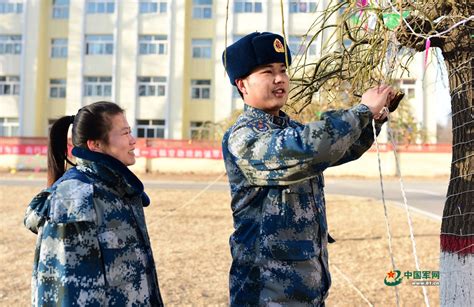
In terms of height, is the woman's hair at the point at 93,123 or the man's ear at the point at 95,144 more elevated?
the woman's hair at the point at 93,123

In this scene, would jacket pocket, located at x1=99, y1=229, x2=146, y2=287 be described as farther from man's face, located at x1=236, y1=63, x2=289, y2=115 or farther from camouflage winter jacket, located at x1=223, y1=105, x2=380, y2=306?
man's face, located at x1=236, y1=63, x2=289, y2=115

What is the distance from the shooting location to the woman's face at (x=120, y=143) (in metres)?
1.91

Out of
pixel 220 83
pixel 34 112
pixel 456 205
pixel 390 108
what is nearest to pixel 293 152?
pixel 390 108

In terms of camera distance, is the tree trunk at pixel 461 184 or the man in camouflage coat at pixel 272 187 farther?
the tree trunk at pixel 461 184

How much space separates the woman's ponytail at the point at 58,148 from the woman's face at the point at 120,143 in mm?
247

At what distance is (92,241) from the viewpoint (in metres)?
1.69

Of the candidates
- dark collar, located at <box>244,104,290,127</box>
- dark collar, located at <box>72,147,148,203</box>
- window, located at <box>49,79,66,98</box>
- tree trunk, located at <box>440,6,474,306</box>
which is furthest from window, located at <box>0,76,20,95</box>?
dark collar, located at <box>244,104,290,127</box>

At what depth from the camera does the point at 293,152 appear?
4.45 feet

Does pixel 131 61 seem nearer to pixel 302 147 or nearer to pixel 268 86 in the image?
pixel 268 86

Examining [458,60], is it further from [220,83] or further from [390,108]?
[220,83]

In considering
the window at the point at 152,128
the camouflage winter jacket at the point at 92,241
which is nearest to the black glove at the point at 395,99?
the camouflage winter jacket at the point at 92,241

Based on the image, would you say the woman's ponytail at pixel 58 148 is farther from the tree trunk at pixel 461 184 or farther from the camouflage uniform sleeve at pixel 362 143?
the tree trunk at pixel 461 184

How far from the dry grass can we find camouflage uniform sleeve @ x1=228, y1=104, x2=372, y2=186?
303 centimetres

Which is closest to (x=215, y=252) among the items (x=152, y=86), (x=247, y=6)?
(x=152, y=86)
